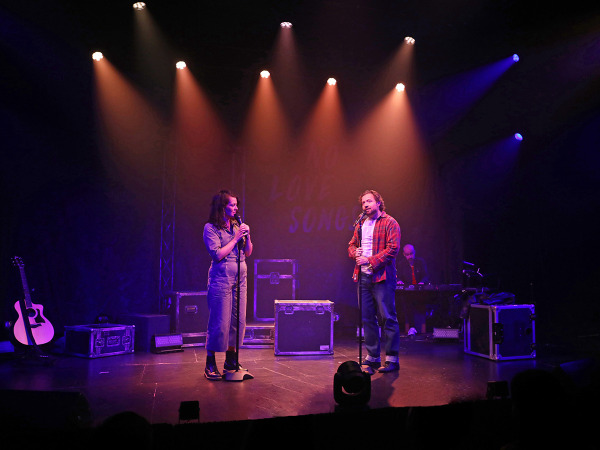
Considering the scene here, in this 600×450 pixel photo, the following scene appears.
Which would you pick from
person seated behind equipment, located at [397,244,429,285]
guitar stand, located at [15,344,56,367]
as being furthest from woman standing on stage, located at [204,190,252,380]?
person seated behind equipment, located at [397,244,429,285]

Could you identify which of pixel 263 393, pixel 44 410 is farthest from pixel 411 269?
pixel 44 410

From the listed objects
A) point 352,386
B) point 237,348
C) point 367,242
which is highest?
point 367,242

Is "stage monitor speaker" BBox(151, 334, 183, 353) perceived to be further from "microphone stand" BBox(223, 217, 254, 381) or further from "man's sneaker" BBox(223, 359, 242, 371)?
"microphone stand" BBox(223, 217, 254, 381)

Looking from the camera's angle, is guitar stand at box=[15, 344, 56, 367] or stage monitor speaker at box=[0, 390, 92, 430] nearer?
stage monitor speaker at box=[0, 390, 92, 430]

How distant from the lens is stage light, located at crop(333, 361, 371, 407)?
368cm

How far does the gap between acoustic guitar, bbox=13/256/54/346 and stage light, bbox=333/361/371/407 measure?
185 inches

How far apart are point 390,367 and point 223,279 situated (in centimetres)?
223

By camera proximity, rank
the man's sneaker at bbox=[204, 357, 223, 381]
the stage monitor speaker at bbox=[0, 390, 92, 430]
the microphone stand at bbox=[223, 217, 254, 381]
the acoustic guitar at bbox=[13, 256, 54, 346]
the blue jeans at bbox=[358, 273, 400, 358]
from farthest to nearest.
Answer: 1. the acoustic guitar at bbox=[13, 256, 54, 346]
2. the blue jeans at bbox=[358, 273, 400, 358]
3. the man's sneaker at bbox=[204, 357, 223, 381]
4. the microphone stand at bbox=[223, 217, 254, 381]
5. the stage monitor speaker at bbox=[0, 390, 92, 430]

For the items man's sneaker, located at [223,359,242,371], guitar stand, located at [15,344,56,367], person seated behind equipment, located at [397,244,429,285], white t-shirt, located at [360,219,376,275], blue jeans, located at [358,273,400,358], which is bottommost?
guitar stand, located at [15,344,56,367]

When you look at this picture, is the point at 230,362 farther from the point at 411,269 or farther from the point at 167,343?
the point at 411,269

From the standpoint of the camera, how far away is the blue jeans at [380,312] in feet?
17.7

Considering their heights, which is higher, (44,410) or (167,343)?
(44,410)

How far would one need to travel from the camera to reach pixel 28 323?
6.35 m

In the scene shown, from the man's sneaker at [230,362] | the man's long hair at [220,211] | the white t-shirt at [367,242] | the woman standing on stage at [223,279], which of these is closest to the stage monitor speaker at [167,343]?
the woman standing on stage at [223,279]
